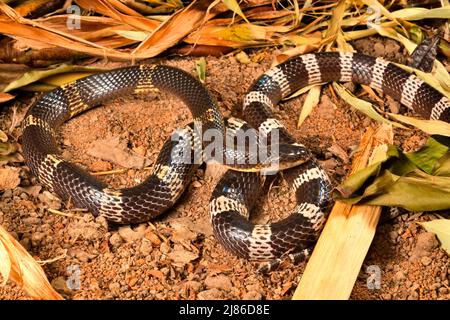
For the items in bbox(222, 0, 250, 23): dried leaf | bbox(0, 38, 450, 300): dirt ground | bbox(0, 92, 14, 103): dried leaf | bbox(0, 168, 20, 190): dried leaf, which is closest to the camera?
bbox(0, 38, 450, 300): dirt ground

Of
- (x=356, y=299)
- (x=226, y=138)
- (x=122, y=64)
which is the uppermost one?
(x=122, y=64)

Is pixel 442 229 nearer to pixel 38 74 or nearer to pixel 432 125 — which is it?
pixel 432 125

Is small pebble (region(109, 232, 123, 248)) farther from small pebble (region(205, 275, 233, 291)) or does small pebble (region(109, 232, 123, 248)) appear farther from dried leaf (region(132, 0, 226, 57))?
dried leaf (region(132, 0, 226, 57))

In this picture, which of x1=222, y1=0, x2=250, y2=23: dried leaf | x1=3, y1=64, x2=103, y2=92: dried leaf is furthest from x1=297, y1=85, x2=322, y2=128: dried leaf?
x1=3, y1=64, x2=103, y2=92: dried leaf

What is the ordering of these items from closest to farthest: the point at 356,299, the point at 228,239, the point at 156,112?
the point at 356,299 < the point at 228,239 < the point at 156,112

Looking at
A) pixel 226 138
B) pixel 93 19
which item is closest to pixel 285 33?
pixel 226 138

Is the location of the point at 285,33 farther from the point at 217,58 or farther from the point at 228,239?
the point at 228,239
